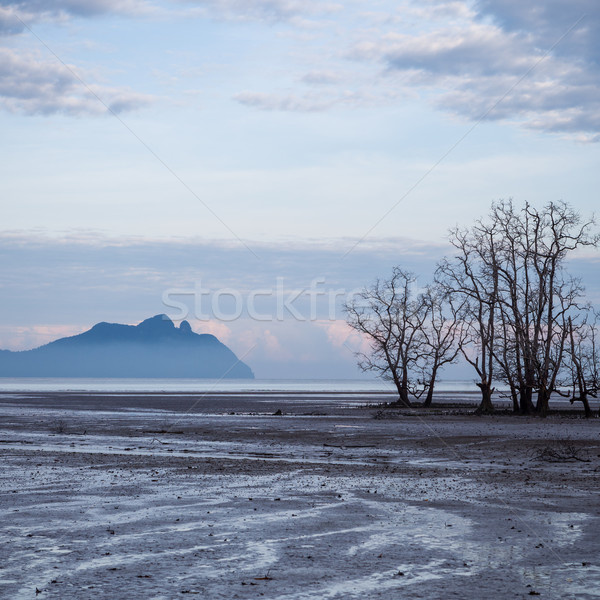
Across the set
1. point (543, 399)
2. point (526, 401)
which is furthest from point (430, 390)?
point (543, 399)

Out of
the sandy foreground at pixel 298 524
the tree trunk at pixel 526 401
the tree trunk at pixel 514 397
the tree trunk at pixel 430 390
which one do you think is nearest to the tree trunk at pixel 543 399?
the tree trunk at pixel 526 401

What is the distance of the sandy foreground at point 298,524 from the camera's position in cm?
793

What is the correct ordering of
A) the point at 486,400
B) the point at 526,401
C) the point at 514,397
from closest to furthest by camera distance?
1. the point at 514,397
2. the point at 526,401
3. the point at 486,400

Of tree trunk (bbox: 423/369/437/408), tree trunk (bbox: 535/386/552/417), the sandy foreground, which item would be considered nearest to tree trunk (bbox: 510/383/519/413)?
tree trunk (bbox: 535/386/552/417)

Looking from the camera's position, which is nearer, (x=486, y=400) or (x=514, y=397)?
(x=514, y=397)

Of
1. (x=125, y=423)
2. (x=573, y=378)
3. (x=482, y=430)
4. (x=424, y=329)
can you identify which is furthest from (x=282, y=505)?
(x=424, y=329)

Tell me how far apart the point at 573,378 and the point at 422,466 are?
30.6 metres

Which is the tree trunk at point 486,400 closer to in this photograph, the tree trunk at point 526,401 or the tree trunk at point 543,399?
the tree trunk at point 526,401

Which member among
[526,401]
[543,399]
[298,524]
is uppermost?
[298,524]

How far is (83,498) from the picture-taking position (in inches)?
540

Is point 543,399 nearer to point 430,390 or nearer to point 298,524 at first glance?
point 430,390

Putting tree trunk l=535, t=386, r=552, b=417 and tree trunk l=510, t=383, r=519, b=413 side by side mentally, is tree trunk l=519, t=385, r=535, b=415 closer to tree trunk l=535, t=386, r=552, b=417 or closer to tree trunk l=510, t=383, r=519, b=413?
tree trunk l=510, t=383, r=519, b=413

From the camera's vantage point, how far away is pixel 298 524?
1128 centimetres

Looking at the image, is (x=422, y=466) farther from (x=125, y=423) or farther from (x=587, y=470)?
(x=125, y=423)
